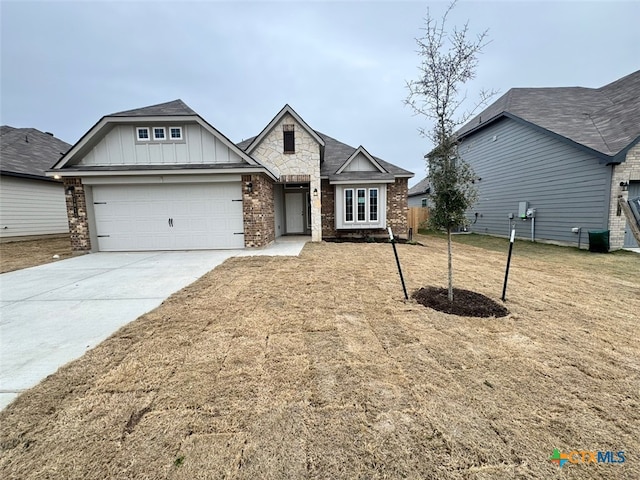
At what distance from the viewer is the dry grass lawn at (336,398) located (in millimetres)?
1682

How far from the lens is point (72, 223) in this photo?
9.61 m

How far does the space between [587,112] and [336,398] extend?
18203mm

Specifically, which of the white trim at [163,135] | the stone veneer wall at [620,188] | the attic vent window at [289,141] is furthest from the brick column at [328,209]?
the stone veneer wall at [620,188]

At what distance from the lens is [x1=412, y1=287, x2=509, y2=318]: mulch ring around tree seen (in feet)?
13.7

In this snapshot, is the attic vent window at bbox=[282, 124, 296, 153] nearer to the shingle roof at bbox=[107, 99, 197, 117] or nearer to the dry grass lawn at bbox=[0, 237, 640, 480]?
the shingle roof at bbox=[107, 99, 197, 117]

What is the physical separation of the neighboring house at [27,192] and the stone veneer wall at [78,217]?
4.15 meters

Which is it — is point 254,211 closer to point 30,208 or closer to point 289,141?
point 289,141

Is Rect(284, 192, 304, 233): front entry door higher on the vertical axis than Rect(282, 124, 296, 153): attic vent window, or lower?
lower

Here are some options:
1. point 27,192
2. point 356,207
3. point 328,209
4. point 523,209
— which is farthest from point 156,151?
point 523,209

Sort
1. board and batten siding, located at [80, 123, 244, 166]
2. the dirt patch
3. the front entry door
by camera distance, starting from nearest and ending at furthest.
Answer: the dirt patch
board and batten siding, located at [80, 123, 244, 166]
the front entry door

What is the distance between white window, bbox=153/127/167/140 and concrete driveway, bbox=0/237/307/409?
4359mm

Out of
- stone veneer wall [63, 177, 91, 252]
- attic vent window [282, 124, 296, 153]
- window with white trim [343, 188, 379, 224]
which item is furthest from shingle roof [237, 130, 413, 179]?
stone veneer wall [63, 177, 91, 252]

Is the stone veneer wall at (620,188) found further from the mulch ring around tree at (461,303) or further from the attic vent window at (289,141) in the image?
the attic vent window at (289,141)

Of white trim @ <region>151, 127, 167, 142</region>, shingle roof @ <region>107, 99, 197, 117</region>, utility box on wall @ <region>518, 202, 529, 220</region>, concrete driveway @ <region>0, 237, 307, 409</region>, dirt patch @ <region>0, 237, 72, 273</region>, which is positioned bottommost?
concrete driveway @ <region>0, 237, 307, 409</region>
